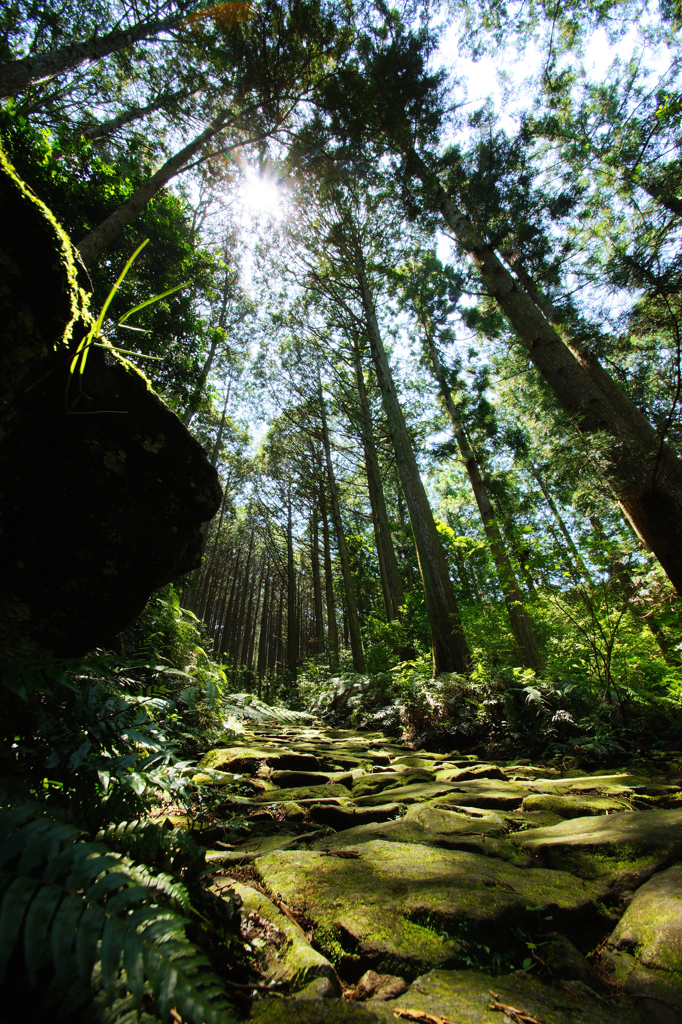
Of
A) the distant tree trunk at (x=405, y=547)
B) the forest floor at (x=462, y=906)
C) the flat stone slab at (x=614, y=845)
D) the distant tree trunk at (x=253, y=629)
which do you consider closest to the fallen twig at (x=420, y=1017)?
the forest floor at (x=462, y=906)

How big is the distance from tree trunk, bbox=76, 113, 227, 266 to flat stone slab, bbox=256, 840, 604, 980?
270 inches

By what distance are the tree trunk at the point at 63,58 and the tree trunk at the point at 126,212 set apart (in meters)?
1.58

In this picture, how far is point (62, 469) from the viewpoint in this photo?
6.71 ft

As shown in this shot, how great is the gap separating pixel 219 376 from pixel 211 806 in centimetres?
1713

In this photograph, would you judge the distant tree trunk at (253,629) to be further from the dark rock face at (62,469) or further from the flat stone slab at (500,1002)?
the flat stone slab at (500,1002)

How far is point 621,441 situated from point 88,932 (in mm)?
5704

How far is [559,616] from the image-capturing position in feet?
15.2

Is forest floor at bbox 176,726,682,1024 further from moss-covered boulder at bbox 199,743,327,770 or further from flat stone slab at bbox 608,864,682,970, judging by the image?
moss-covered boulder at bbox 199,743,327,770

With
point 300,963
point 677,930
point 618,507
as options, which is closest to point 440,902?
point 300,963

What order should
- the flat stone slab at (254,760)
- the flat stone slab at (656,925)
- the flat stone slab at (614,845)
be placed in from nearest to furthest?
the flat stone slab at (656,925)
the flat stone slab at (614,845)
the flat stone slab at (254,760)

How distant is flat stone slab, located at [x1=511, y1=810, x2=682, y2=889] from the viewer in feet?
5.37

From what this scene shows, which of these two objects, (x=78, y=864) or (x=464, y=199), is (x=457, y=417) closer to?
(x=464, y=199)

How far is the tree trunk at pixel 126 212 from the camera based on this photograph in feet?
20.1

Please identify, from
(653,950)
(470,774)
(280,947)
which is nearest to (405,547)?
(470,774)
